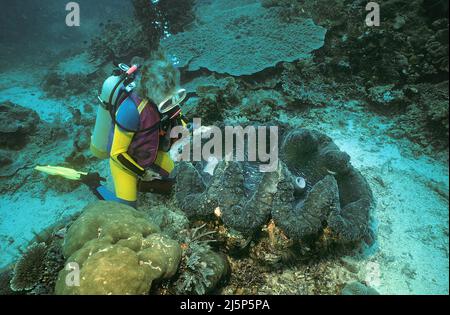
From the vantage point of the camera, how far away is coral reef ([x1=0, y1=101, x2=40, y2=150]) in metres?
6.45

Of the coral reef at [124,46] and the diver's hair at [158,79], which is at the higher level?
the diver's hair at [158,79]

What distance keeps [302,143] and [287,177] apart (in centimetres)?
91

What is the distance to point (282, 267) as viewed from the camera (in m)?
2.57

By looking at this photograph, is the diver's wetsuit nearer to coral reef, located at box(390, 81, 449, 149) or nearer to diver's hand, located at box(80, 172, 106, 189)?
diver's hand, located at box(80, 172, 106, 189)

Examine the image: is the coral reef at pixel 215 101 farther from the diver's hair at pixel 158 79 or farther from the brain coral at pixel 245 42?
the diver's hair at pixel 158 79

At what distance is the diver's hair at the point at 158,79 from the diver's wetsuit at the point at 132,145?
0.14 m

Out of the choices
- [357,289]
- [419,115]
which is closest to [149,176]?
[357,289]

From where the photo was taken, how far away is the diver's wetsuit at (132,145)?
2.97m

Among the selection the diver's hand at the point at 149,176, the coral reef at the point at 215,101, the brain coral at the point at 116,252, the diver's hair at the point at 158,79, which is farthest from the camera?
the coral reef at the point at 215,101

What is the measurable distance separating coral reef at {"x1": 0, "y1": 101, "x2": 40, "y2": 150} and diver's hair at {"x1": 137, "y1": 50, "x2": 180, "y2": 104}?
5305 millimetres

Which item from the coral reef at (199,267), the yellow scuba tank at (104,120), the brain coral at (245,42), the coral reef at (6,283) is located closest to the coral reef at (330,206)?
the coral reef at (199,267)

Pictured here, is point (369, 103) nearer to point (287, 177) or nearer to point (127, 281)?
point (287, 177)
